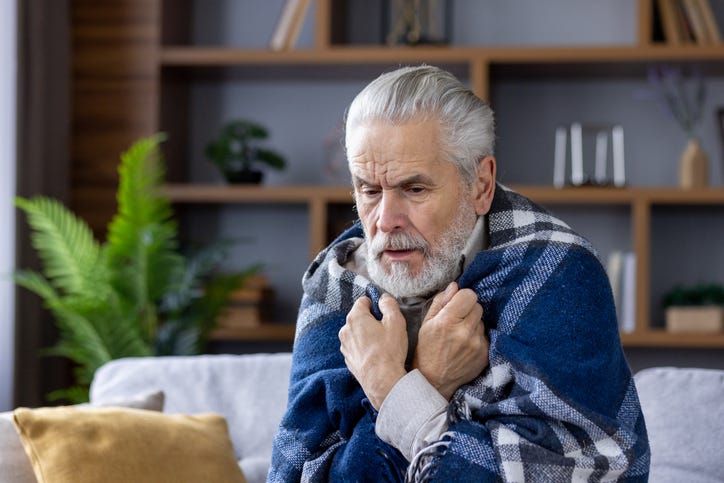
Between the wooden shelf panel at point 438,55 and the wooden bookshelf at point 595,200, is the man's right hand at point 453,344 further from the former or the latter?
the wooden shelf panel at point 438,55

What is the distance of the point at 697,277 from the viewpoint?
168 inches

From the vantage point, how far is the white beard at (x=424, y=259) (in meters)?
1.81

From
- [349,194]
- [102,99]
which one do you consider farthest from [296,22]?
[102,99]

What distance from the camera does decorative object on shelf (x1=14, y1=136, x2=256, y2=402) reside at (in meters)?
3.77

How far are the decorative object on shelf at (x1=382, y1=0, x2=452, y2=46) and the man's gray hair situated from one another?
234cm

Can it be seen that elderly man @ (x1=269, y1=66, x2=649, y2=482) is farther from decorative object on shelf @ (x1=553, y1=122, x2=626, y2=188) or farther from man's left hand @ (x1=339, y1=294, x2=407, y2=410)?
decorative object on shelf @ (x1=553, y1=122, x2=626, y2=188)

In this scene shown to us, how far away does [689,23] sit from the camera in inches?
159

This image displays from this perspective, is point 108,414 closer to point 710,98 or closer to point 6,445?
point 6,445

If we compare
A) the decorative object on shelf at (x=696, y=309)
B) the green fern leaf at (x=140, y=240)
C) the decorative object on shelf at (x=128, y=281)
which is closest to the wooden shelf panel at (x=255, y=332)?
the decorative object on shelf at (x=128, y=281)

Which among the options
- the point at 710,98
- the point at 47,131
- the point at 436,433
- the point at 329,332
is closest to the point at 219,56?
the point at 47,131

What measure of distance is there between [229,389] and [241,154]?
5.44 feet

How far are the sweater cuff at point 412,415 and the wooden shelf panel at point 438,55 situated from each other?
244 cm

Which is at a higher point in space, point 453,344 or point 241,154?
point 241,154

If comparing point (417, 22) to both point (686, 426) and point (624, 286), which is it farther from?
point (686, 426)
